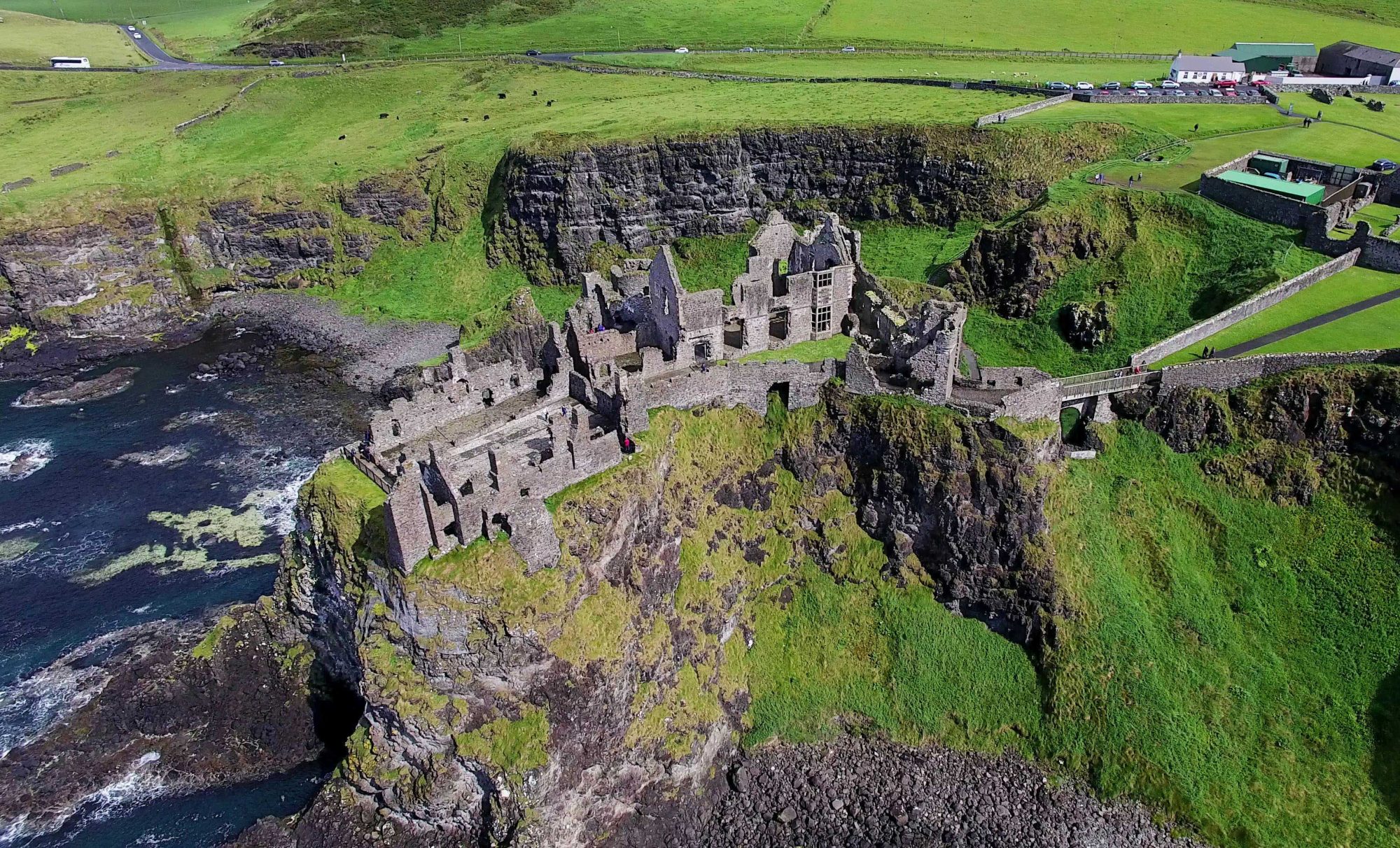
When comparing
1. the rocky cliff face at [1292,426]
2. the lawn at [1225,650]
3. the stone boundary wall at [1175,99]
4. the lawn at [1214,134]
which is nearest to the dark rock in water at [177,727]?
the lawn at [1225,650]

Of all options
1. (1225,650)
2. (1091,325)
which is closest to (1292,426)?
A: (1225,650)

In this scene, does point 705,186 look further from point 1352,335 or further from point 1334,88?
point 1334,88

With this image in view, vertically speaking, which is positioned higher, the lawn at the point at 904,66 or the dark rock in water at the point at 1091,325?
the lawn at the point at 904,66

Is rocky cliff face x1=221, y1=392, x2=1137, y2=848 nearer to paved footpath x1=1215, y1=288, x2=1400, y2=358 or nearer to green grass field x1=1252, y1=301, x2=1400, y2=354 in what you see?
paved footpath x1=1215, y1=288, x2=1400, y2=358

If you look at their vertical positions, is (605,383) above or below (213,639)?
above

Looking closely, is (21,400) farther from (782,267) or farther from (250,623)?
(782,267)

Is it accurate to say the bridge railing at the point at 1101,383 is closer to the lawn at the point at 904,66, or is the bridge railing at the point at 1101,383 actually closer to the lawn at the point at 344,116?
the lawn at the point at 344,116
